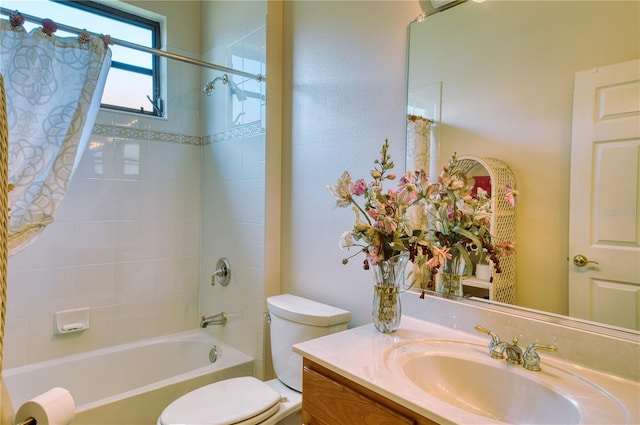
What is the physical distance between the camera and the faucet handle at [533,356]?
99cm

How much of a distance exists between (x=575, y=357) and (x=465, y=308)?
1.05ft

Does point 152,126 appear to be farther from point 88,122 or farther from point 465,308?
point 465,308

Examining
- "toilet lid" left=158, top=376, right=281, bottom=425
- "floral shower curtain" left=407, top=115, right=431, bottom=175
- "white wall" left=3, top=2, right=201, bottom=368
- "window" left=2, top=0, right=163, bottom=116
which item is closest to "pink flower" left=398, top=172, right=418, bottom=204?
"floral shower curtain" left=407, top=115, right=431, bottom=175

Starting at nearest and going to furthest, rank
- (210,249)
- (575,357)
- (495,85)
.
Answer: (575,357)
(495,85)
(210,249)

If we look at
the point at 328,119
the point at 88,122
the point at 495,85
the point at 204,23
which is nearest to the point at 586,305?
the point at 495,85

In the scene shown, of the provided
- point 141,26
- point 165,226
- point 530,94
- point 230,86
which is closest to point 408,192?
point 530,94

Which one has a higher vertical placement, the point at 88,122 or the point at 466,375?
the point at 88,122

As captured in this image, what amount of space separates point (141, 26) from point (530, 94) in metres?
2.45

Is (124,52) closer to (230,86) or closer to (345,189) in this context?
(230,86)

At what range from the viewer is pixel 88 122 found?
1.71m

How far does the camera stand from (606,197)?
99 cm

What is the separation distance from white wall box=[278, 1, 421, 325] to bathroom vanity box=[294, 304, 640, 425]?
491 mm

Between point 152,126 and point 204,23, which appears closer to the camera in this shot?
A: point 152,126

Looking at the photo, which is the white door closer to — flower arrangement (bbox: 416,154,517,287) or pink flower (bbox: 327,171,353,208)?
flower arrangement (bbox: 416,154,517,287)
